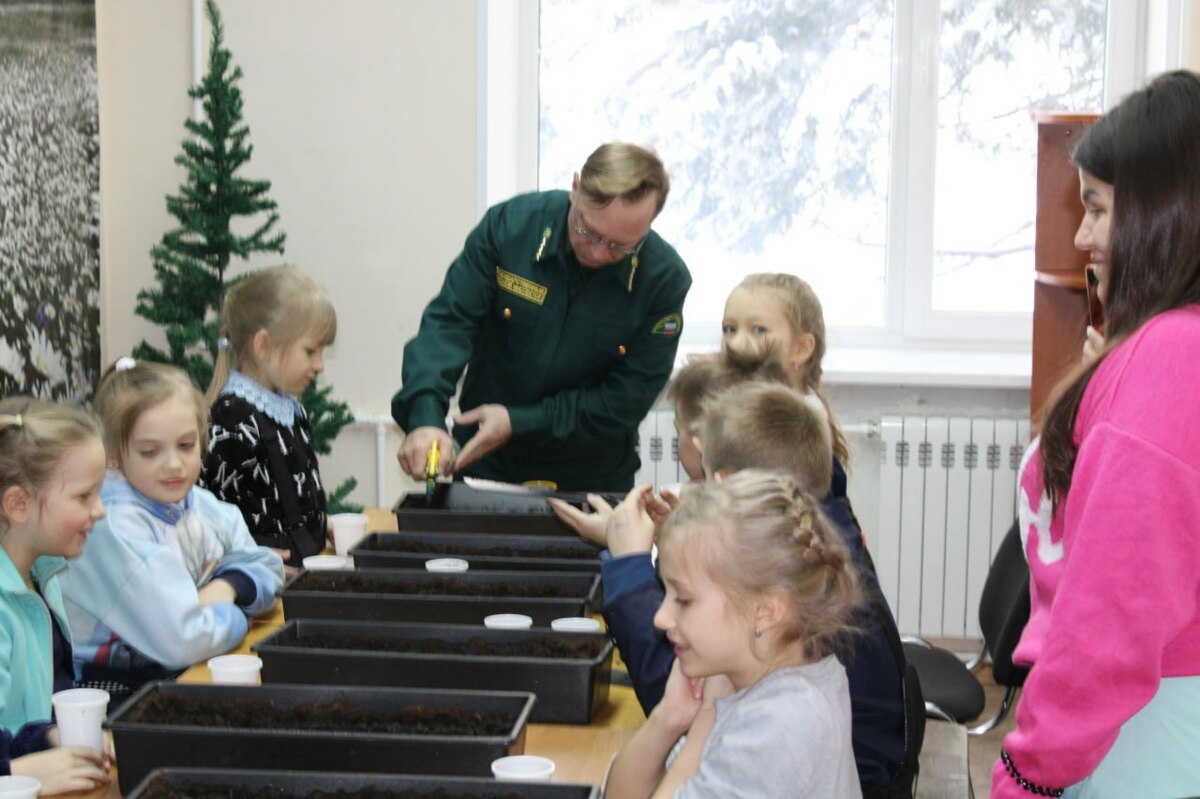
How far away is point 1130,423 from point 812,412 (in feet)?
2.14

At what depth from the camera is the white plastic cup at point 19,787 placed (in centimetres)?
142

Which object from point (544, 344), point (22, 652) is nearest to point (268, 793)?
point (22, 652)

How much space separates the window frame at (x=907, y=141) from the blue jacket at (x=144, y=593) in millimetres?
2127

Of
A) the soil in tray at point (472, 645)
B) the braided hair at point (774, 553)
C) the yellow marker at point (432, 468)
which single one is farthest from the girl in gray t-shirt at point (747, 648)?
the yellow marker at point (432, 468)

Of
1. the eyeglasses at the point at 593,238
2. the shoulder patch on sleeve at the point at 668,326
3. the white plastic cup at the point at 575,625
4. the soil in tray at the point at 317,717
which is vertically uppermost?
the eyeglasses at the point at 593,238

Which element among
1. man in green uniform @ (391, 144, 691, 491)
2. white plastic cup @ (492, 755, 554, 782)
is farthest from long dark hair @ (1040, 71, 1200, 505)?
man in green uniform @ (391, 144, 691, 491)

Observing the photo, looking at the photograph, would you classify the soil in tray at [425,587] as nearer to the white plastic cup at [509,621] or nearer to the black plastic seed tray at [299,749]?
the white plastic cup at [509,621]

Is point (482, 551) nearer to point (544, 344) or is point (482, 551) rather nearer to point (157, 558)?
point (157, 558)

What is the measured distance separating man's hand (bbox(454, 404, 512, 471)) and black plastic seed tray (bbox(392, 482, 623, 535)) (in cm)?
20

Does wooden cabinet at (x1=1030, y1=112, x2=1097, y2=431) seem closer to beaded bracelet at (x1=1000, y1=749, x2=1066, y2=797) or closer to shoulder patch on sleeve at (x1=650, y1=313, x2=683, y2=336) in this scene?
shoulder patch on sleeve at (x1=650, y1=313, x2=683, y2=336)

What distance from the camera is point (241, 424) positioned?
2693mm

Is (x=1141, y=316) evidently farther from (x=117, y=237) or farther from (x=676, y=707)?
(x=117, y=237)

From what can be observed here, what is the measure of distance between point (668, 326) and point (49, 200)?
1.80 meters

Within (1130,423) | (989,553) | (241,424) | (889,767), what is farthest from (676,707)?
(989,553)
